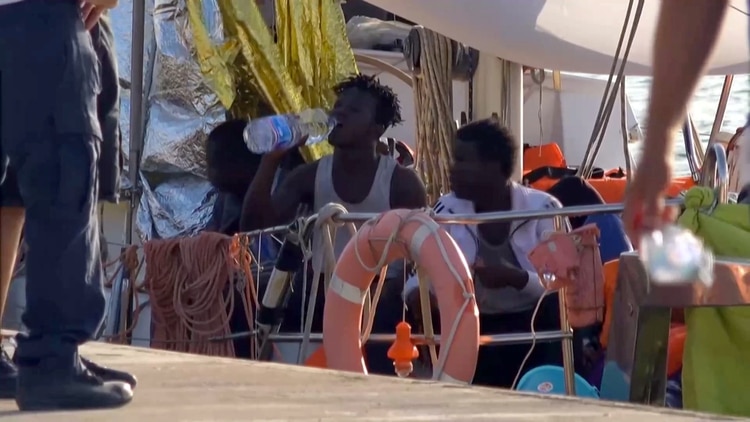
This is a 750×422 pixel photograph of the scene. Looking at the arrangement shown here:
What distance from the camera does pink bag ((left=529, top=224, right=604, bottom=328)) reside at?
461cm

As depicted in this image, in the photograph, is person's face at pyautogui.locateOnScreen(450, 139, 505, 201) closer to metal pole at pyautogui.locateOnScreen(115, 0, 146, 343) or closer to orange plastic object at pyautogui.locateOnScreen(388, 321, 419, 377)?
orange plastic object at pyautogui.locateOnScreen(388, 321, 419, 377)

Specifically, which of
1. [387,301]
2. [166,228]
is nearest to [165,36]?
[166,228]

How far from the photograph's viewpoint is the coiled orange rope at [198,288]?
5.73m

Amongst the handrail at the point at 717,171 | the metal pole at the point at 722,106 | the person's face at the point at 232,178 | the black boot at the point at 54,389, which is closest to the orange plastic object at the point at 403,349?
the handrail at the point at 717,171

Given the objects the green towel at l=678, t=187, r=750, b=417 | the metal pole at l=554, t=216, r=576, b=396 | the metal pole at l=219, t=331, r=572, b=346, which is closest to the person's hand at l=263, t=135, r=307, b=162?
the metal pole at l=219, t=331, r=572, b=346

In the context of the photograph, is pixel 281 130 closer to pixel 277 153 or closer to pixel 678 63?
pixel 277 153

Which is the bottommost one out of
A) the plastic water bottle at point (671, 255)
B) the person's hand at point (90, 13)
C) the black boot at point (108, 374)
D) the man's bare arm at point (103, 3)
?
the black boot at point (108, 374)

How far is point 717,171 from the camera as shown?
4.41 m

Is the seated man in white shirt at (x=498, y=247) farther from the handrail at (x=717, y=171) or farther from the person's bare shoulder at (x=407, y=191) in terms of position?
the handrail at (x=717, y=171)

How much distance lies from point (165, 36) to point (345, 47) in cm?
101

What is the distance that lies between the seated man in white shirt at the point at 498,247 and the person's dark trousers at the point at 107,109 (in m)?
2.41

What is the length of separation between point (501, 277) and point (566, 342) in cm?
58

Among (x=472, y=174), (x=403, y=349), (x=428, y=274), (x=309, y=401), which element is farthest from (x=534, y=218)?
(x=309, y=401)

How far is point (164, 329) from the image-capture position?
5.98 m
